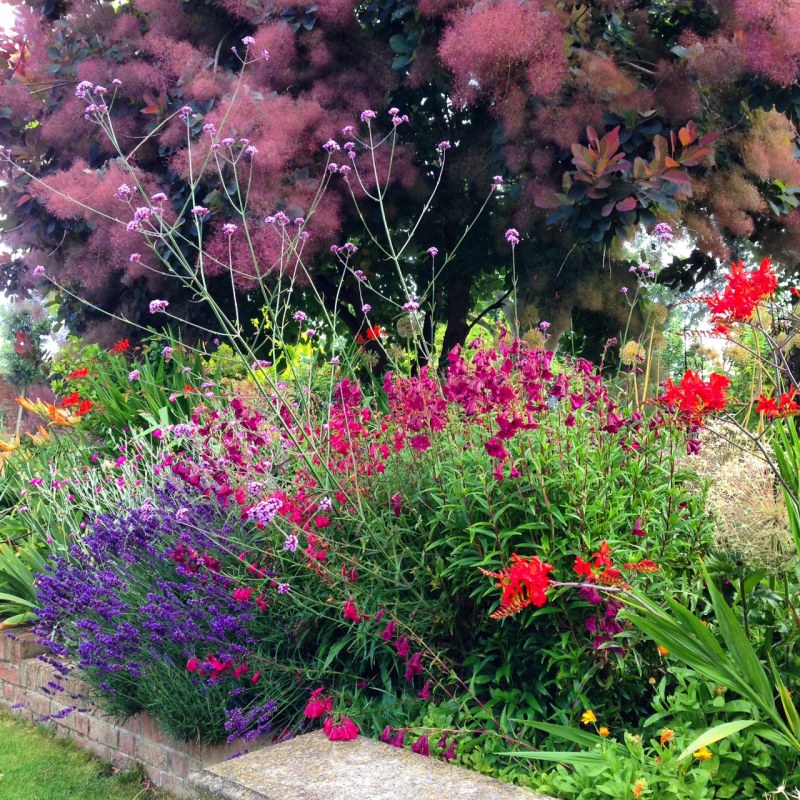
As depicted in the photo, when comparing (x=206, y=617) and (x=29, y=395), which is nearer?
(x=206, y=617)

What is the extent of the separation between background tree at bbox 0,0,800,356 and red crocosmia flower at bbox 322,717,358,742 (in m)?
3.08

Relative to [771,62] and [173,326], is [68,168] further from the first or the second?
[771,62]

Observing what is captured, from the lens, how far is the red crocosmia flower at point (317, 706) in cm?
312

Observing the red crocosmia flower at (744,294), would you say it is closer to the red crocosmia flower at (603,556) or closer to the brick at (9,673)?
the red crocosmia flower at (603,556)

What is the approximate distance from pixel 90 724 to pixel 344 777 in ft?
7.26

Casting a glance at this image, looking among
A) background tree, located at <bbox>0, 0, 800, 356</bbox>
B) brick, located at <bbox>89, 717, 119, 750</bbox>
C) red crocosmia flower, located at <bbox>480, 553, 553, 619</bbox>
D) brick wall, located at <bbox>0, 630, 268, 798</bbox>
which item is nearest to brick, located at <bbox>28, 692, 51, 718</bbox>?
brick wall, located at <bbox>0, 630, 268, 798</bbox>

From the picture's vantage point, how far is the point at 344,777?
2613 millimetres

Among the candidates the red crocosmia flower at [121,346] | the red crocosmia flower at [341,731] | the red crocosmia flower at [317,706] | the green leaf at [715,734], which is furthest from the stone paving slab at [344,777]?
the red crocosmia flower at [121,346]

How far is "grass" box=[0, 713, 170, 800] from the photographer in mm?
3803

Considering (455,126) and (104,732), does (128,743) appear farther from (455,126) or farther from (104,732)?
(455,126)

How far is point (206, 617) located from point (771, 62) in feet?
13.1

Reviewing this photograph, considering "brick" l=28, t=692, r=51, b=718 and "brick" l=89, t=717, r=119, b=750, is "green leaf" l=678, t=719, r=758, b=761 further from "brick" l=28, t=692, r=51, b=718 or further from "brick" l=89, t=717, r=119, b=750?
"brick" l=28, t=692, r=51, b=718

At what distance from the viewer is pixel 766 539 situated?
2.75m

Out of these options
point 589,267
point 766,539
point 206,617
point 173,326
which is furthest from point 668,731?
point 173,326
